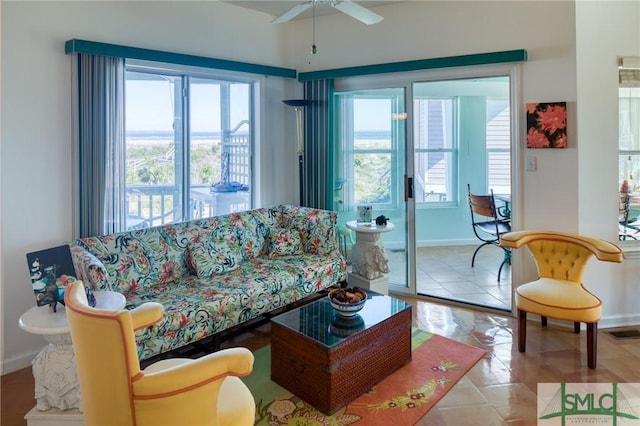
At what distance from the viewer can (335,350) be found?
215 centimetres

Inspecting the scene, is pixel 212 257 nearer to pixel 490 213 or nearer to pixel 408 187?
pixel 408 187

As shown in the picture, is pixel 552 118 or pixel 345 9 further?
pixel 552 118

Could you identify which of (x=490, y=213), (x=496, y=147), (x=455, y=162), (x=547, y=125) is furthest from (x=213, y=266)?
(x=496, y=147)

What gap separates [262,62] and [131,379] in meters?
3.56

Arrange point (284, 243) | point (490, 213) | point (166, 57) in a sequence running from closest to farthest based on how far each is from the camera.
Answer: point (166, 57) < point (284, 243) < point (490, 213)

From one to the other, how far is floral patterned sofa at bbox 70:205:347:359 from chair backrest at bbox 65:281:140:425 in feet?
2.79

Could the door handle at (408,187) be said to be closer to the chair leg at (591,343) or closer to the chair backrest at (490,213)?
the chair backrest at (490,213)

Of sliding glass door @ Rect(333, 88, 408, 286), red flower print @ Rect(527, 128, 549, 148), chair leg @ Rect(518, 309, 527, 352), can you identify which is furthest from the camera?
sliding glass door @ Rect(333, 88, 408, 286)

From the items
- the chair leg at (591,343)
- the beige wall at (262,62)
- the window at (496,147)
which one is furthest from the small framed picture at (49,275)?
the window at (496,147)

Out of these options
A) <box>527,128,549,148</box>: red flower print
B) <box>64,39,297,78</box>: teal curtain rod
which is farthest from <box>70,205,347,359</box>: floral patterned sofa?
<box>527,128,549,148</box>: red flower print

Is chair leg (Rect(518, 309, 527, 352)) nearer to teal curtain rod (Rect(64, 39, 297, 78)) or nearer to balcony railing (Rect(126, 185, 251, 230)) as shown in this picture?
balcony railing (Rect(126, 185, 251, 230))

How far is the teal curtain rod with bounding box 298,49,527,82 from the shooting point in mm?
3385

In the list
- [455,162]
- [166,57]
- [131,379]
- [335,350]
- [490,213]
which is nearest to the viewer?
[131,379]

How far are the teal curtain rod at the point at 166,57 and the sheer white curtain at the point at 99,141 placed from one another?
2.2 inches
